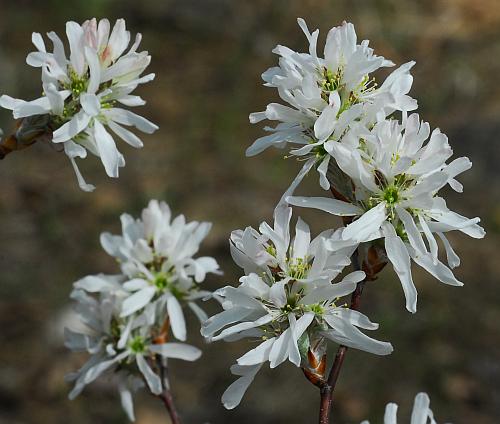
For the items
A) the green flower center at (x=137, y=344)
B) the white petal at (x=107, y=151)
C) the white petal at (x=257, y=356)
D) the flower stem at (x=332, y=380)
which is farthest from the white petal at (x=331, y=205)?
the green flower center at (x=137, y=344)

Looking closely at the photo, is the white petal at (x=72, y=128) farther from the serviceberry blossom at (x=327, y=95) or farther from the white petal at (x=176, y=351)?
the white petal at (x=176, y=351)

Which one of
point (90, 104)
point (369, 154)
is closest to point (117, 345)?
point (90, 104)

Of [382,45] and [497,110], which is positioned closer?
[497,110]

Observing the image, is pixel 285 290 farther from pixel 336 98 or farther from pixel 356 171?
pixel 336 98

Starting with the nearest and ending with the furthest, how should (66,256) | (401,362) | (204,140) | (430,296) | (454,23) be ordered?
(401,362)
(430,296)
(66,256)
(204,140)
(454,23)

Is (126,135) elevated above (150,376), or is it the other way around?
(126,135)

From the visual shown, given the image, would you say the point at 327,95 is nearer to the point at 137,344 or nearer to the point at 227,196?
the point at 137,344

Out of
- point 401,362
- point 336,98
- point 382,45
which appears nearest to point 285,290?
point 336,98
